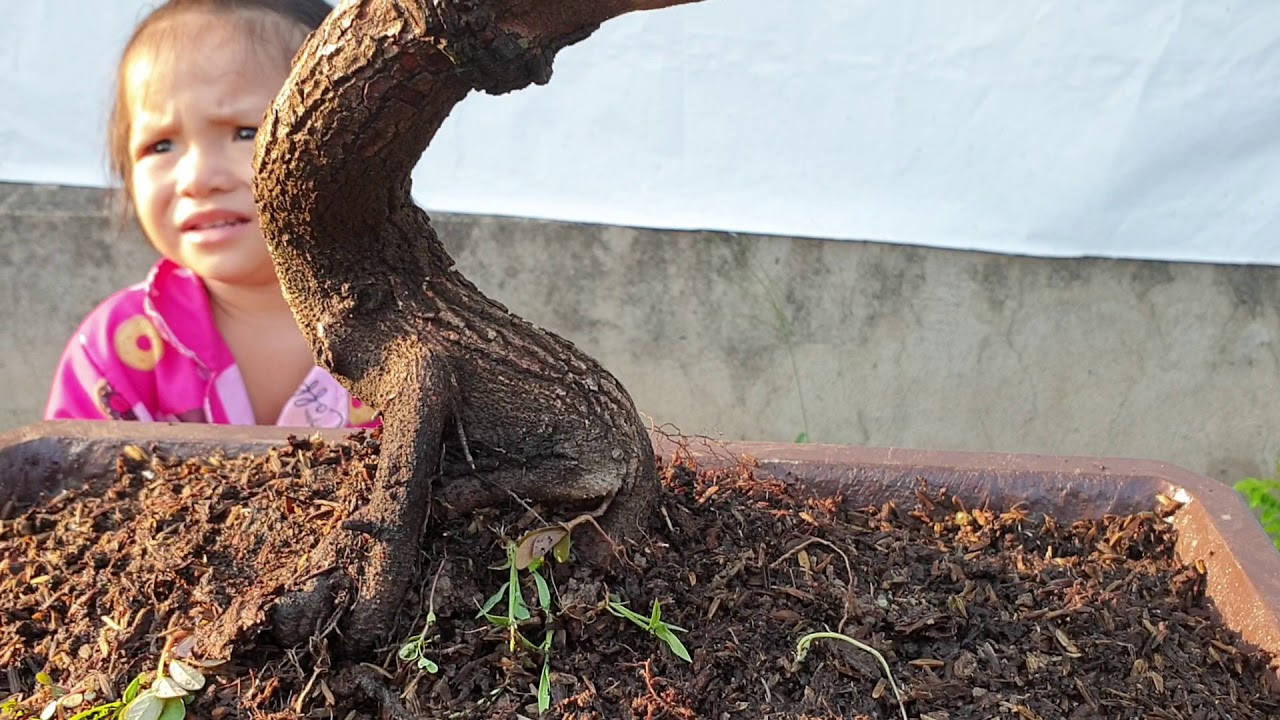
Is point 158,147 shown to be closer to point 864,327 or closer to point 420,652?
point 420,652

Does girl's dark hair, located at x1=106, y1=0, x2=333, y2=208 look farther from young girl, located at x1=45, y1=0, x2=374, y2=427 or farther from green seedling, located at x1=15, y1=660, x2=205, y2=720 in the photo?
green seedling, located at x1=15, y1=660, x2=205, y2=720

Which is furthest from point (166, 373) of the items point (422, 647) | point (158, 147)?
point (422, 647)

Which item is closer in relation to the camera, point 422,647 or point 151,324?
point 422,647

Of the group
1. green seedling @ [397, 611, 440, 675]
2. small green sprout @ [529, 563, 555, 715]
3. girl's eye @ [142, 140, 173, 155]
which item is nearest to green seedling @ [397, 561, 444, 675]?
green seedling @ [397, 611, 440, 675]

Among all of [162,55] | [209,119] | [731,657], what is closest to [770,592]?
[731,657]

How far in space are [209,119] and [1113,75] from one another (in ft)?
7.27

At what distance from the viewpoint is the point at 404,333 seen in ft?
3.45

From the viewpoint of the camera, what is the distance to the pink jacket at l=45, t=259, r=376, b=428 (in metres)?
1.85

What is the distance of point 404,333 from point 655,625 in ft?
1.35

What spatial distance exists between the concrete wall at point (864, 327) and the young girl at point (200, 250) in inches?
41.3

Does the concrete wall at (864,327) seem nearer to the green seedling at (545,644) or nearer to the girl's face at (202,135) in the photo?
the girl's face at (202,135)

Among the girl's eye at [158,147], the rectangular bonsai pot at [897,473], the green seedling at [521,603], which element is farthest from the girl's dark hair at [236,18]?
the green seedling at [521,603]

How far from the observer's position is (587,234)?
115 inches

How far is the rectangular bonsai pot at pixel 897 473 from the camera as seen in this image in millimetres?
1299
